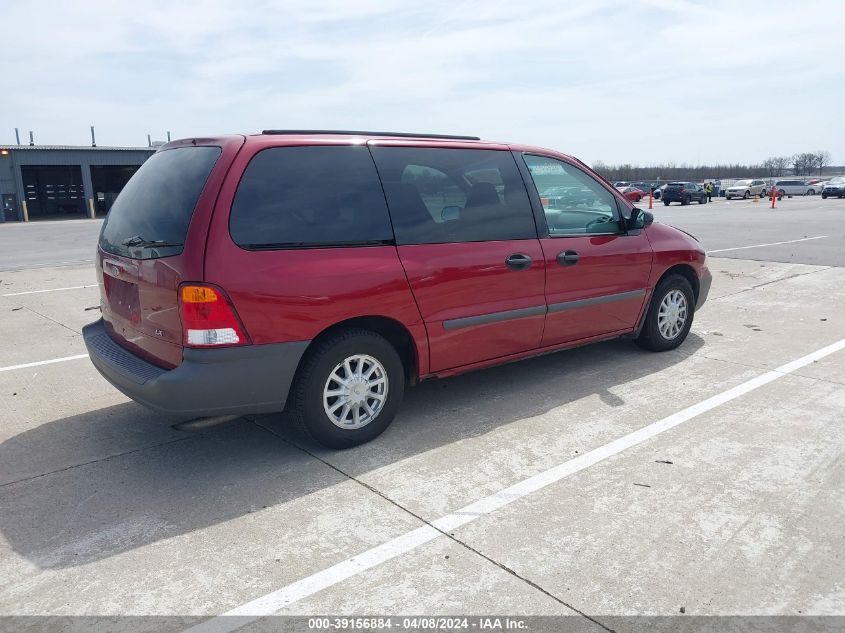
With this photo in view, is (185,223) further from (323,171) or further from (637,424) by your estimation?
(637,424)

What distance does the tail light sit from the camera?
3424 millimetres

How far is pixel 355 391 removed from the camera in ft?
13.0

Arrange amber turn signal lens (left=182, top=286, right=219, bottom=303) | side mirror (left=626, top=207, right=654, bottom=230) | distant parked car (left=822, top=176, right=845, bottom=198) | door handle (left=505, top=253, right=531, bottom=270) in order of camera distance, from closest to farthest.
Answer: amber turn signal lens (left=182, top=286, right=219, bottom=303) < door handle (left=505, top=253, right=531, bottom=270) < side mirror (left=626, top=207, right=654, bottom=230) < distant parked car (left=822, top=176, right=845, bottom=198)

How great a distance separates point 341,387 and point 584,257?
2.22m

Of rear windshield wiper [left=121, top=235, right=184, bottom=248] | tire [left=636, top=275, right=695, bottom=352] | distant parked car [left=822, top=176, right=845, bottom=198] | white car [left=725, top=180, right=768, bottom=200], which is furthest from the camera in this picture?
white car [left=725, top=180, right=768, bottom=200]

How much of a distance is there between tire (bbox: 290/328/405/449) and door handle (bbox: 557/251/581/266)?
152cm

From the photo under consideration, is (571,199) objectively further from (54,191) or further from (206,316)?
(54,191)

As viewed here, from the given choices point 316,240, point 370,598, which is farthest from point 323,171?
point 370,598

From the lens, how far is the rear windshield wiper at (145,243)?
11.8ft

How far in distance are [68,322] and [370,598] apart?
6.43 metres

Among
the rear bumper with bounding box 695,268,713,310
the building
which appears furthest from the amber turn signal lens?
the building

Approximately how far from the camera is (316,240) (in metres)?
3.78

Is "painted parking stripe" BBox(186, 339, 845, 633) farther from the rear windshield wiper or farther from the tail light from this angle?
the rear windshield wiper

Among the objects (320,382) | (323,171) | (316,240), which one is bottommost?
(320,382)
